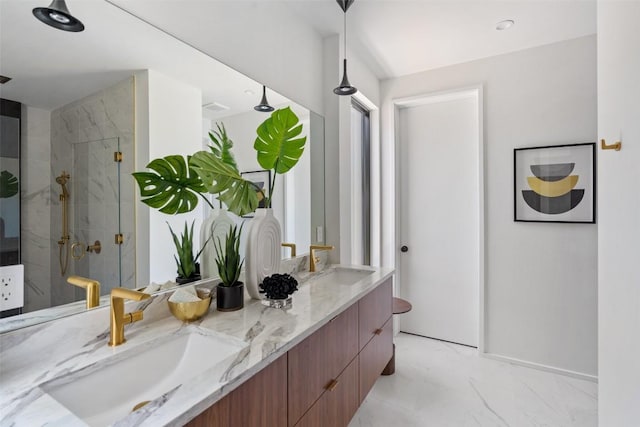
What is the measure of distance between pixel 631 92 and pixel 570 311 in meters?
A: 2.15

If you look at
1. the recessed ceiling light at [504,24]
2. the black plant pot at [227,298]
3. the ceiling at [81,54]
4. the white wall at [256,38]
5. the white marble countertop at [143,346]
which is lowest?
the white marble countertop at [143,346]

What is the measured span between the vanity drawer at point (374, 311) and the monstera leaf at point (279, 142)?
864 millimetres

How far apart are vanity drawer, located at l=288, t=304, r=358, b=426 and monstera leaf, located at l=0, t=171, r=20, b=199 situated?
91 cm

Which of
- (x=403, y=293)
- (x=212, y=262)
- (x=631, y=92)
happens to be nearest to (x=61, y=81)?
(x=212, y=262)

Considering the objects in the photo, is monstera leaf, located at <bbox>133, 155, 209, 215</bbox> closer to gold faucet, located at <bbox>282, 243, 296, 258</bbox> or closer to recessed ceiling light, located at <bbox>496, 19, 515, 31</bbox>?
gold faucet, located at <bbox>282, 243, 296, 258</bbox>

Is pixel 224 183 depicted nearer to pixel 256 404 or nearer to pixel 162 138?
pixel 162 138

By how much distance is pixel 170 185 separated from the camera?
1272 mm

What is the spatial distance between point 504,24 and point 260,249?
7.49 feet

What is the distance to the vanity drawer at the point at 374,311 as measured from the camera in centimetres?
167

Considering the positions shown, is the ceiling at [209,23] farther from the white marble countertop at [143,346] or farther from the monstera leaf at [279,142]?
the white marble countertop at [143,346]

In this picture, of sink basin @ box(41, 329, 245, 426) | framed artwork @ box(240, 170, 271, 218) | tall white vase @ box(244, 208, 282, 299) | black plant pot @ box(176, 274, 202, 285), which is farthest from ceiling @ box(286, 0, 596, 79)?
sink basin @ box(41, 329, 245, 426)

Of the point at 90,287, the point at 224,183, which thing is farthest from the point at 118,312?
the point at 224,183

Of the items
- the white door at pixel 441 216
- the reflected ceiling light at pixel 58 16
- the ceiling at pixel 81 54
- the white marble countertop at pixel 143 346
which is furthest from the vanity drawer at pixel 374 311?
the reflected ceiling light at pixel 58 16

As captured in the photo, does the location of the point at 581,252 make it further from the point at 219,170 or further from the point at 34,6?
the point at 34,6
